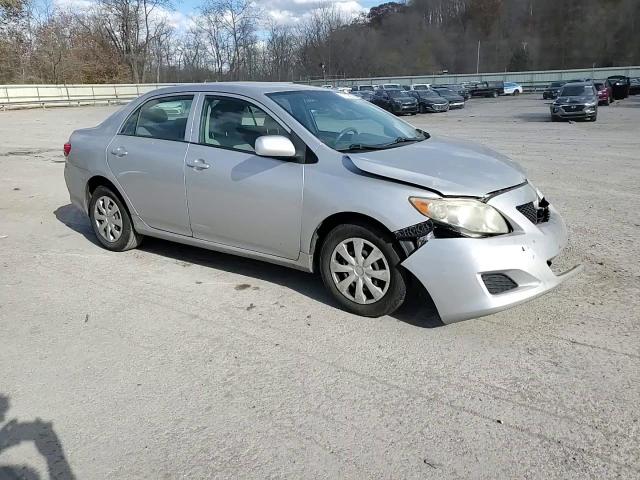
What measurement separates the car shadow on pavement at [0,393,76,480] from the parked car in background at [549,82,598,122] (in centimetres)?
2512

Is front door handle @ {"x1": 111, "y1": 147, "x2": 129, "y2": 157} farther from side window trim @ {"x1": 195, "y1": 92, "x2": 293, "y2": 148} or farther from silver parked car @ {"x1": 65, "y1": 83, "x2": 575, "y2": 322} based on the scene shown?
side window trim @ {"x1": 195, "y1": 92, "x2": 293, "y2": 148}

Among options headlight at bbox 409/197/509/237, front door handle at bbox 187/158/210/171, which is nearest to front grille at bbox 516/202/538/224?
headlight at bbox 409/197/509/237

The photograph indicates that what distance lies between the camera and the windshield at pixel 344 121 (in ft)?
14.1

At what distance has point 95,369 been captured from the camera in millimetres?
3424

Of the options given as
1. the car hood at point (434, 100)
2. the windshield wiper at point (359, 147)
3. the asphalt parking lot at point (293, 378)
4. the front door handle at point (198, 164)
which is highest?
the car hood at point (434, 100)

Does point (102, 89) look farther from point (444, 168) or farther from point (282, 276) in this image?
point (444, 168)

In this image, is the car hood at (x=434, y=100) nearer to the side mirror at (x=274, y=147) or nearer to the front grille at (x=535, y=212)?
the front grille at (x=535, y=212)

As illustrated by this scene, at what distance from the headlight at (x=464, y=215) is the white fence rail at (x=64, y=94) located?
3854 centimetres

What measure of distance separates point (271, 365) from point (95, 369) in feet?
3.62

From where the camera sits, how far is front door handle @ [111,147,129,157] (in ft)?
17.4

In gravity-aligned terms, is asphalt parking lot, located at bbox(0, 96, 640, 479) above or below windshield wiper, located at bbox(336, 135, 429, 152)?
below

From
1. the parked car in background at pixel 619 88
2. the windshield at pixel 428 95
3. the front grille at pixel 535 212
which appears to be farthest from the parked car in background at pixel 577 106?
the front grille at pixel 535 212

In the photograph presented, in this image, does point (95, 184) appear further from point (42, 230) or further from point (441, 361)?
point (441, 361)

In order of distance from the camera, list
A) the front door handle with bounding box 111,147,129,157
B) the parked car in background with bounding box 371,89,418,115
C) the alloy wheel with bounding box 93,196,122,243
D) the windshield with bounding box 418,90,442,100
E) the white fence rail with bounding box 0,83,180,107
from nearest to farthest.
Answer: the front door handle with bounding box 111,147,129,157 < the alloy wheel with bounding box 93,196,122,243 < the parked car in background with bounding box 371,89,418,115 < the windshield with bounding box 418,90,442,100 < the white fence rail with bounding box 0,83,180,107
